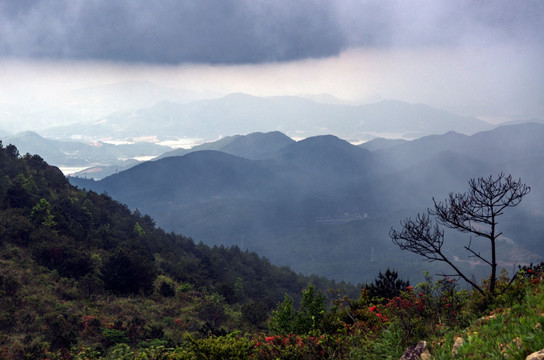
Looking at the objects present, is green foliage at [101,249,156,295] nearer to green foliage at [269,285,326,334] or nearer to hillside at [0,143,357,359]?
hillside at [0,143,357,359]

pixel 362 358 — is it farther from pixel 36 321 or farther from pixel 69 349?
pixel 36 321

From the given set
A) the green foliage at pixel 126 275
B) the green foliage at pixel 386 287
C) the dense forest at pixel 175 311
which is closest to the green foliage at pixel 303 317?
the dense forest at pixel 175 311

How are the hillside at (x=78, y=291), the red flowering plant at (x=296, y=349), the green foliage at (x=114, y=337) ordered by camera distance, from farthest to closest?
1. the hillside at (x=78, y=291)
2. the green foliage at (x=114, y=337)
3. the red flowering plant at (x=296, y=349)

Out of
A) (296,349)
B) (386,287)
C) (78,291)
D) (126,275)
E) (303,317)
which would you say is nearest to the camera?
(296,349)

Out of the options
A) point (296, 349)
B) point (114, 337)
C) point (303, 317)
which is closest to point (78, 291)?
point (114, 337)

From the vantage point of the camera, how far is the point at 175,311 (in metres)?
30.7

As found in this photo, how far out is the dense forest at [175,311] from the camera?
10.2 metres

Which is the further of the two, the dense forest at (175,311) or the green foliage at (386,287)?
the green foliage at (386,287)

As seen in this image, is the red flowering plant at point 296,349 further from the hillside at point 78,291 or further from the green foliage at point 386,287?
the green foliage at point 386,287

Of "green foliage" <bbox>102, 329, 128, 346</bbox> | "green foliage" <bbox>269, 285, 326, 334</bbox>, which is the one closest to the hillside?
"green foliage" <bbox>102, 329, 128, 346</bbox>

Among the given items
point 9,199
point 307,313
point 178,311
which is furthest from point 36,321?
point 9,199

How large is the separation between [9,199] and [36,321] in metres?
30.7

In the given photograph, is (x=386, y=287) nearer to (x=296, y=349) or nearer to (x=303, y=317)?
(x=303, y=317)

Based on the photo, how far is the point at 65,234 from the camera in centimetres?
4403
